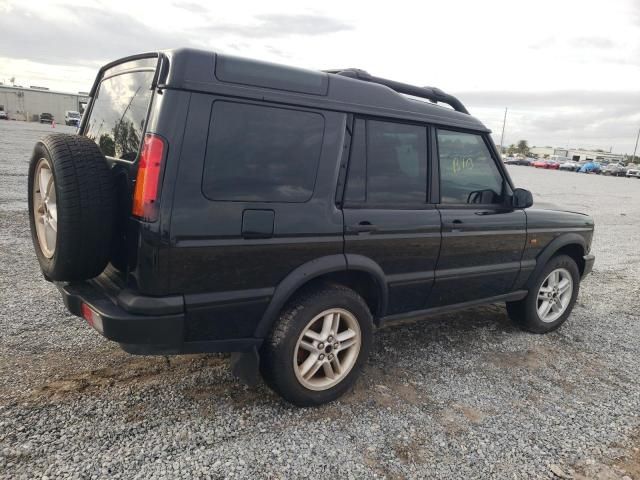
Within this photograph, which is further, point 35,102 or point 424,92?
point 35,102

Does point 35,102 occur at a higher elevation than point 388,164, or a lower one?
higher

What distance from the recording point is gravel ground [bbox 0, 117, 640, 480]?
7.82ft

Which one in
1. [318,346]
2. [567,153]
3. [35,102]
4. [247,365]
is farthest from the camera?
[567,153]

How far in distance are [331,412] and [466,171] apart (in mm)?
2034

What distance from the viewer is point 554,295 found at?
14.6 ft

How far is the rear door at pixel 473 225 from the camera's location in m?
3.43

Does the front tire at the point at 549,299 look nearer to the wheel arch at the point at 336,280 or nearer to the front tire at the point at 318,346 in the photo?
the wheel arch at the point at 336,280

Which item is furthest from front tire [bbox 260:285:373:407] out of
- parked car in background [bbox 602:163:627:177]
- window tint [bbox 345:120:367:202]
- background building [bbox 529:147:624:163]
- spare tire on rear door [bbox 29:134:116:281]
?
background building [bbox 529:147:624:163]

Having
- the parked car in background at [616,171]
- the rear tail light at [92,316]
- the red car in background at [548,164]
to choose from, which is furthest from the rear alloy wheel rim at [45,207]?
the red car in background at [548,164]

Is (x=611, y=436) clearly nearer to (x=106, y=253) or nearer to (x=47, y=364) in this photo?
(x=106, y=253)

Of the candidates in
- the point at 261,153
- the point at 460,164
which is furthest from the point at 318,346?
the point at 460,164

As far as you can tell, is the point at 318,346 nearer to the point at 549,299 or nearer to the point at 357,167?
the point at 357,167

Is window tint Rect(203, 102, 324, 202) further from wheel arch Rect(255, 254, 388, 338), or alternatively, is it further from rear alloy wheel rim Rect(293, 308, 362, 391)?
rear alloy wheel rim Rect(293, 308, 362, 391)

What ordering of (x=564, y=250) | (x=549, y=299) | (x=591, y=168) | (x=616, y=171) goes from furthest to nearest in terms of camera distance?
(x=591, y=168), (x=616, y=171), (x=564, y=250), (x=549, y=299)
